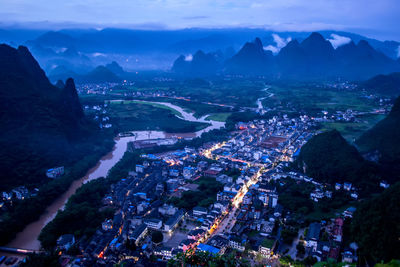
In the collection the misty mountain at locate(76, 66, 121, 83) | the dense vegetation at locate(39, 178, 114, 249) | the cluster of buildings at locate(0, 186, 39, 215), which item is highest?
the misty mountain at locate(76, 66, 121, 83)

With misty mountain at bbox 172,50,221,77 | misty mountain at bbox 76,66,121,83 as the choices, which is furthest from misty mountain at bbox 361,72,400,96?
misty mountain at bbox 76,66,121,83

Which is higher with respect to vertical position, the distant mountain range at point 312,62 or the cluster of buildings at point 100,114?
the distant mountain range at point 312,62

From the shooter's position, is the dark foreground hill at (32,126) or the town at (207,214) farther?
the dark foreground hill at (32,126)

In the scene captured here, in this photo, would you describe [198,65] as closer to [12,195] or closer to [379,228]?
[12,195]

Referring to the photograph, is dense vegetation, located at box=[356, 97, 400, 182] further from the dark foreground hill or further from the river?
the dark foreground hill

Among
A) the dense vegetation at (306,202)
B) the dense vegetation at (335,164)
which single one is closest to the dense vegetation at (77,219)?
the dense vegetation at (306,202)

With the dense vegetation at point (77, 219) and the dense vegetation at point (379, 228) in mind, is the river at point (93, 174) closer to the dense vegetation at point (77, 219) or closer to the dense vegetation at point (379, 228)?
the dense vegetation at point (77, 219)

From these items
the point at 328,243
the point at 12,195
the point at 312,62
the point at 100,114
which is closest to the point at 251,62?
the point at 312,62

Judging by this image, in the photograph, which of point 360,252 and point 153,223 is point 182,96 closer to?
point 153,223
